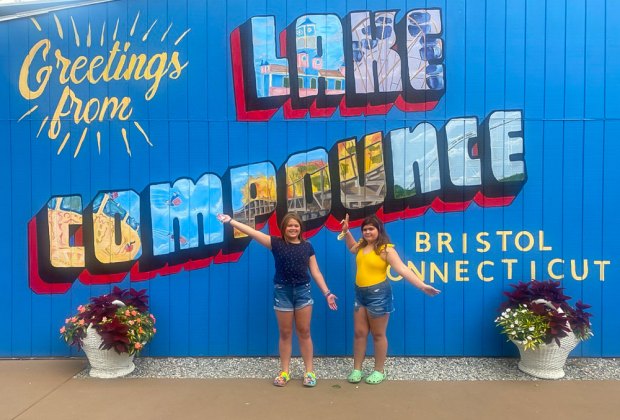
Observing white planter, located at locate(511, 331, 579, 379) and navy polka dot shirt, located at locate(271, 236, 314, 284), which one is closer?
navy polka dot shirt, located at locate(271, 236, 314, 284)

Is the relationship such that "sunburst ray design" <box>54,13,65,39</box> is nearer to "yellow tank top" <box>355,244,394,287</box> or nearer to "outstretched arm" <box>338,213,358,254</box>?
"outstretched arm" <box>338,213,358,254</box>

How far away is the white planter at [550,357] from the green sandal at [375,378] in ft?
4.05

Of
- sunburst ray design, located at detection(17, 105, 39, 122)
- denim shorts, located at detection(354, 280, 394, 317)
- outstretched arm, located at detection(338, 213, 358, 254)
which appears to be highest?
sunburst ray design, located at detection(17, 105, 39, 122)

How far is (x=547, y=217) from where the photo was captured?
4.77m

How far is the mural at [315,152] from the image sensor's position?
4773 mm

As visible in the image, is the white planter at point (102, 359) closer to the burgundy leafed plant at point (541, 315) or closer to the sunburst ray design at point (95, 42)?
the sunburst ray design at point (95, 42)

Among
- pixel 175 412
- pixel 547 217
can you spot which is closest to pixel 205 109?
pixel 175 412

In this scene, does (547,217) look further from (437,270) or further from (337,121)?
(337,121)

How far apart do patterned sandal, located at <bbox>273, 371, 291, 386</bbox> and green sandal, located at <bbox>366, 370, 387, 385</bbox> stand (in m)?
0.69

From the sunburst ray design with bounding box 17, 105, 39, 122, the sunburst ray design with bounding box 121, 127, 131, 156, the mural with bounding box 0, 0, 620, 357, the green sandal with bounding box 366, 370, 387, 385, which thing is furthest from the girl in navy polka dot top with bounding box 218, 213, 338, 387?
the sunburst ray design with bounding box 17, 105, 39, 122

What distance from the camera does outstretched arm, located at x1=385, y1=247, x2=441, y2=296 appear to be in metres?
3.82

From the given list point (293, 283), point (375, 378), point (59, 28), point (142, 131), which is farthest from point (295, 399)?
point (59, 28)

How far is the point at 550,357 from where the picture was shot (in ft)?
14.1

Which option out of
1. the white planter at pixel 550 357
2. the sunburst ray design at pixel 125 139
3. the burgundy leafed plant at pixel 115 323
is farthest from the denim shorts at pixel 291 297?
the sunburst ray design at pixel 125 139
